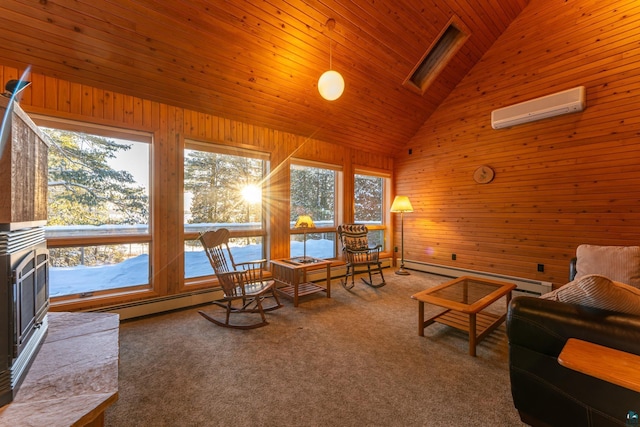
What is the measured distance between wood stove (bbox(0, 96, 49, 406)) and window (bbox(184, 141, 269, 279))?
1794mm

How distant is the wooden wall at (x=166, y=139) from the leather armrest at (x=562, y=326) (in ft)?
10.6

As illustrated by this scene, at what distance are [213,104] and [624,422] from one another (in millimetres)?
4145

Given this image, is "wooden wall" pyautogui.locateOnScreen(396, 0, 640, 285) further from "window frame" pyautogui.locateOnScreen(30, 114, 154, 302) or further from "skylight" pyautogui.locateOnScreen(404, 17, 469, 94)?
"window frame" pyautogui.locateOnScreen(30, 114, 154, 302)

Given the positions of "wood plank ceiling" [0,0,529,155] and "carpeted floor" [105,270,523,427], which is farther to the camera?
"wood plank ceiling" [0,0,529,155]

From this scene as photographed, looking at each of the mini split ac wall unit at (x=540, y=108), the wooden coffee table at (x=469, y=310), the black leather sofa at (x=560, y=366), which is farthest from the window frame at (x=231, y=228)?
the mini split ac wall unit at (x=540, y=108)

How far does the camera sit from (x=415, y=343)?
7.93 feet

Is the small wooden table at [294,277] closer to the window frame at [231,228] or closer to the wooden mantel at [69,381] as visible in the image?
the window frame at [231,228]

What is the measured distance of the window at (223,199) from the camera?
3.45m

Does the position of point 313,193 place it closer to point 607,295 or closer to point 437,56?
point 437,56

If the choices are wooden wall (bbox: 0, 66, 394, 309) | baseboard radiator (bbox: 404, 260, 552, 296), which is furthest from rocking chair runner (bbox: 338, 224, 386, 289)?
baseboard radiator (bbox: 404, 260, 552, 296)

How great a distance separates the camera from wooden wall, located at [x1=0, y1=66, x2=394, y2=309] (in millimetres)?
2572

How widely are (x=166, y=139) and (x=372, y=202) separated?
391 centimetres

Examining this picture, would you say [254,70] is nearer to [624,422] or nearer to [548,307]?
[548,307]

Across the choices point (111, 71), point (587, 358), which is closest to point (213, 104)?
point (111, 71)
